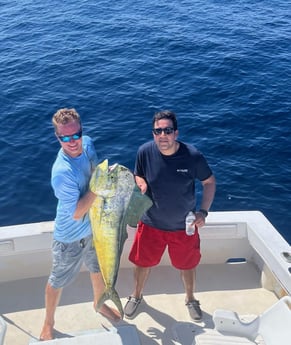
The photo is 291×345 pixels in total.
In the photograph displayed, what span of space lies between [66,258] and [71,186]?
82cm

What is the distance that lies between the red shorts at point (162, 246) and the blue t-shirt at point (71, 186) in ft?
2.42

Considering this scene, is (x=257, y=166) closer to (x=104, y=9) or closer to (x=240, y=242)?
(x=240, y=242)

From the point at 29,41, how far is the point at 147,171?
1694cm

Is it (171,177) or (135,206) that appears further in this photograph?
(171,177)

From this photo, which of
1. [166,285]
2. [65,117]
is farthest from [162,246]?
[65,117]

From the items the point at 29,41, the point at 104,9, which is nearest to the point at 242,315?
the point at 29,41

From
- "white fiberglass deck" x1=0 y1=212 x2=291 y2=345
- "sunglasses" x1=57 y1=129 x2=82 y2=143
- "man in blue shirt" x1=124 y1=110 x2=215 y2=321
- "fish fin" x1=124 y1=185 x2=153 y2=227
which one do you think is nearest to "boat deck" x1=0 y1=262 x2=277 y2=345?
"white fiberglass deck" x1=0 y1=212 x2=291 y2=345

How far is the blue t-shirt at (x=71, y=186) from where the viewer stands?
3.77 metres

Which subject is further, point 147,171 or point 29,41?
point 29,41

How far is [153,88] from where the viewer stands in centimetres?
1510

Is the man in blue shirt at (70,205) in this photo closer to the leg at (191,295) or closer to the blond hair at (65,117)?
the blond hair at (65,117)

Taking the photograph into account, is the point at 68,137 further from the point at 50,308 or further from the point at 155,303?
the point at 155,303

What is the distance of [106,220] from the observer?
373 centimetres

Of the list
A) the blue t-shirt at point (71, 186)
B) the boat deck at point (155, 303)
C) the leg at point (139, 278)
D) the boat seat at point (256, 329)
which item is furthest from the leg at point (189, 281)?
the blue t-shirt at point (71, 186)
